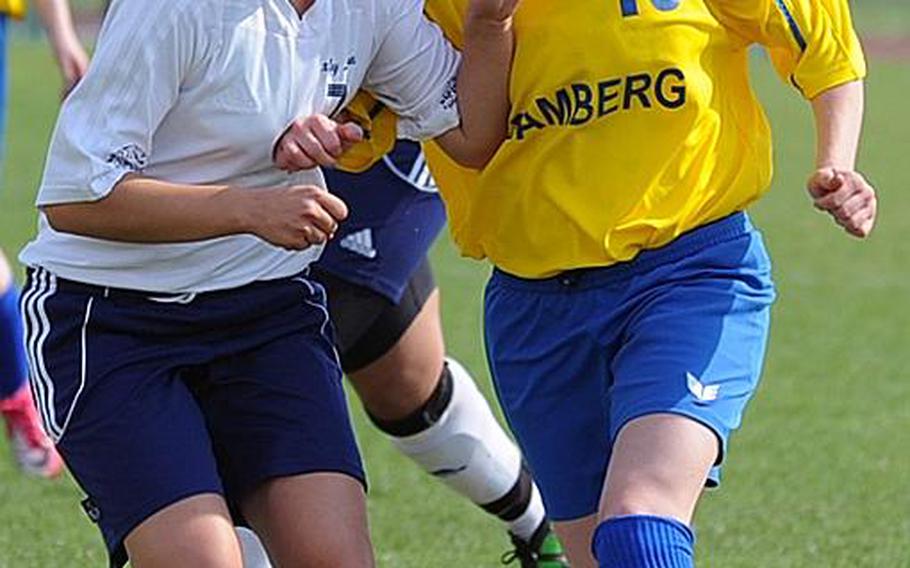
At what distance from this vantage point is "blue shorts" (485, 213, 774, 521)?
3875 mm

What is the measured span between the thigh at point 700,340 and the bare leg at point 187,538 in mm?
697

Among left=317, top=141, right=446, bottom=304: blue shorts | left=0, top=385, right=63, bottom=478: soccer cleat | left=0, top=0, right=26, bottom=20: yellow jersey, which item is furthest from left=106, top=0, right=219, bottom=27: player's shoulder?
left=0, top=0, right=26, bottom=20: yellow jersey

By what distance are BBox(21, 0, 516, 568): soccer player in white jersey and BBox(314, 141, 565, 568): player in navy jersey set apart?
3.91ft

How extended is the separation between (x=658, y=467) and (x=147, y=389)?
888mm

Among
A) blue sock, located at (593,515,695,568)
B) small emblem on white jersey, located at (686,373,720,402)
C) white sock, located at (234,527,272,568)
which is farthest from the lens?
white sock, located at (234,527,272,568)

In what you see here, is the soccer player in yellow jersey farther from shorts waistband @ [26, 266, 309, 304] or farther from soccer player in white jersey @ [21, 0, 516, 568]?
shorts waistband @ [26, 266, 309, 304]

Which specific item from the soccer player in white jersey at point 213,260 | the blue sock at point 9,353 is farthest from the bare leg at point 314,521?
the blue sock at point 9,353

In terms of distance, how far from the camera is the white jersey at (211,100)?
3.74 metres

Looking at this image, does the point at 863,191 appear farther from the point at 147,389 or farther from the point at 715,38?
the point at 147,389

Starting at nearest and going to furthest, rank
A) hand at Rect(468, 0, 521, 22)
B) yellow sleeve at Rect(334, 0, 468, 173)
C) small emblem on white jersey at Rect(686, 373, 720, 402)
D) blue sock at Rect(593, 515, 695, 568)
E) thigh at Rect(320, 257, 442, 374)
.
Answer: blue sock at Rect(593, 515, 695, 568) → small emblem on white jersey at Rect(686, 373, 720, 402) → hand at Rect(468, 0, 521, 22) → yellow sleeve at Rect(334, 0, 468, 173) → thigh at Rect(320, 257, 442, 374)

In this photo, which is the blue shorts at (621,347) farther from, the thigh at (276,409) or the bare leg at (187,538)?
the bare leg at (187,538)

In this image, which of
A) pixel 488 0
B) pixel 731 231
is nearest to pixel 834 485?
pixel 731 231

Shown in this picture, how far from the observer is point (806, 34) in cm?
405

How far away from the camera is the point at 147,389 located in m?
3.86
